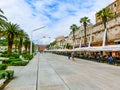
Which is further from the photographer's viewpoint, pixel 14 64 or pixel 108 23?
pixel 108 23

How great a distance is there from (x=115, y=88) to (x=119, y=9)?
59.5 m

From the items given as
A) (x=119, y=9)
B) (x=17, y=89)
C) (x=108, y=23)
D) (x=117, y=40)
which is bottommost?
(x=17, y=89)

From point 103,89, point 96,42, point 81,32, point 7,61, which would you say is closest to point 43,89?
point 103,89

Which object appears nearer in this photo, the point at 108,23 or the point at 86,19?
the point at 108,23

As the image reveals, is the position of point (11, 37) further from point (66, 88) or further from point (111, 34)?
point (66, 88)

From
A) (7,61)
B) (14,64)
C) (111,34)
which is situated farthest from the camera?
(111,34)

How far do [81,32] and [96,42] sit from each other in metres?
29.6

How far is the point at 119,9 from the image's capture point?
6894 centimetres

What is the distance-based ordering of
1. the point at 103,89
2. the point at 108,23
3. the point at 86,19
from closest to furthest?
the point at 103,89 → the point at 108,23 → the point at 86,19

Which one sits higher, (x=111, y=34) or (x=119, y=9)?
(x=119, y=9)

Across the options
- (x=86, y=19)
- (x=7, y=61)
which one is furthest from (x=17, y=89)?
(x=86, y=19)

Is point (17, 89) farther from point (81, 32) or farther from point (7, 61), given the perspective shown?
point (81, 32)

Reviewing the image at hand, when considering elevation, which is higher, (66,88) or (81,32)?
(81,32)

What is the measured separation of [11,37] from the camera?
203 ft
